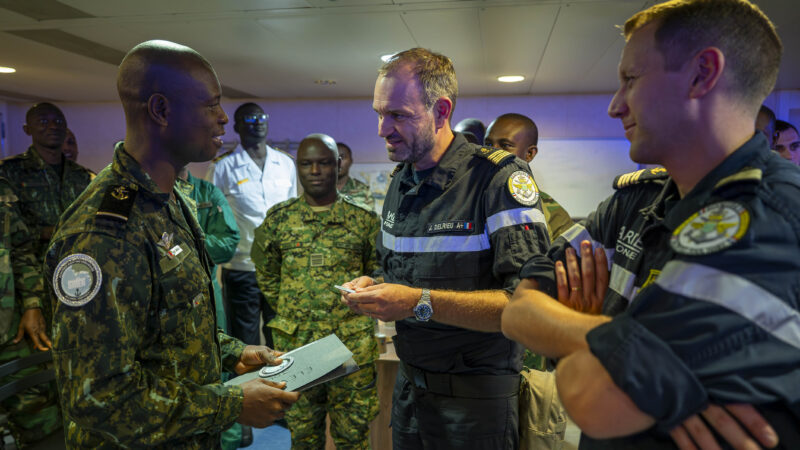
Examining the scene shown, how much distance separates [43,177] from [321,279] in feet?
6.68

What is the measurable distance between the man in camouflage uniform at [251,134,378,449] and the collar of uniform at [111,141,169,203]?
1.49m

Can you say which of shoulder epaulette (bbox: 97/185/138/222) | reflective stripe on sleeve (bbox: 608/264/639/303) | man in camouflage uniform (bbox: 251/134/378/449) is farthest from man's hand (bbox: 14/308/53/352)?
reflective stripe on sleeve (bbox: 608/264/639/303)

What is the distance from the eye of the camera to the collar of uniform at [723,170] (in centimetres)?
86

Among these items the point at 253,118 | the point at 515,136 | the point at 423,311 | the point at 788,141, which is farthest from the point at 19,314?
the point at 788,141

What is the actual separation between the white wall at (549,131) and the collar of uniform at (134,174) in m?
4.76

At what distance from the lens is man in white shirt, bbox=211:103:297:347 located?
12.9ft

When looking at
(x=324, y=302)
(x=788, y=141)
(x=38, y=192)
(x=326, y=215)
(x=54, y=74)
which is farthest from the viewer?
(x=54, y=74)

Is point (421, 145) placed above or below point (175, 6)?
below

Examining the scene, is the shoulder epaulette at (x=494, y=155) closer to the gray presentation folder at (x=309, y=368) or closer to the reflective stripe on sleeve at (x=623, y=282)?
the reflective stripe on sleeve at (x=623, y=282)

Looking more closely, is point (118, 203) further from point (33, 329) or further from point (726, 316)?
point (33, 329)

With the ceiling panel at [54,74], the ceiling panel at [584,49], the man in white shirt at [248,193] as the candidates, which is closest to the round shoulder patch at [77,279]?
the ceiling panel at [584,49]

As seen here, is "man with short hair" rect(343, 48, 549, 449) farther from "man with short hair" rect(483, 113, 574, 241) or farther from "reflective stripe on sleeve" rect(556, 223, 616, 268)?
"man with short hair" rect(483, 113, 574, 241)

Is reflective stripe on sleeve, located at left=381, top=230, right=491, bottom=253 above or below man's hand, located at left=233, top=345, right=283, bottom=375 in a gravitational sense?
above

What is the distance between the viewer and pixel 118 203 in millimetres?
1203
